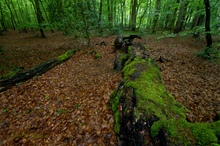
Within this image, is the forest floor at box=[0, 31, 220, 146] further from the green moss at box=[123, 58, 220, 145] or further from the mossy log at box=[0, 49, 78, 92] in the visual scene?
the green moss at box=[123, 58, 220, 145]

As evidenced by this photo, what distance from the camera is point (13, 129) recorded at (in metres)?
3.73

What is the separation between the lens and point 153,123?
7.28 feet

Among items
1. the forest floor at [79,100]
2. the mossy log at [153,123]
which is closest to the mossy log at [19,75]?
the forest floor at [79,100]

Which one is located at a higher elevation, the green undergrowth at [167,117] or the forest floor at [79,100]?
the green undergrowth at [167,117]

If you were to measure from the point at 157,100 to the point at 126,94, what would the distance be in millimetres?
811

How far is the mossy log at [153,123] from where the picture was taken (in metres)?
1.86

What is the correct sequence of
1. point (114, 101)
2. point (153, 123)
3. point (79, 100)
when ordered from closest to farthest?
point (153, 123)
point (114, 101)
point (79, 100)

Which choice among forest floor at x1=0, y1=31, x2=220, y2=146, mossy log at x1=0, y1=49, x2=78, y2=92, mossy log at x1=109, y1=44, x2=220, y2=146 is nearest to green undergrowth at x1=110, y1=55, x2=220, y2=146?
mossy log at x1=109, y1=44, x2=220, y2=146

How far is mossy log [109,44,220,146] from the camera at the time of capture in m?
1.86

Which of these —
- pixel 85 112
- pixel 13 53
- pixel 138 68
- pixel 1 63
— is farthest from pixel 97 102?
pixel 13 53

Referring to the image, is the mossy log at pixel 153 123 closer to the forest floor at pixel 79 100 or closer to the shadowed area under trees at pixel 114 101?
the shadowed area under trees at pixel 114 101

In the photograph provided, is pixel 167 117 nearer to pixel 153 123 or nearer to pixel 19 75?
pixel 153 123

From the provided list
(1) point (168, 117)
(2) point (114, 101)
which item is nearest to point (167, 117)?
(1) point (168, 117)

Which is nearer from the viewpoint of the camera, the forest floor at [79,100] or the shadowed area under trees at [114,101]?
the shadowed area under trees at [114,101]
